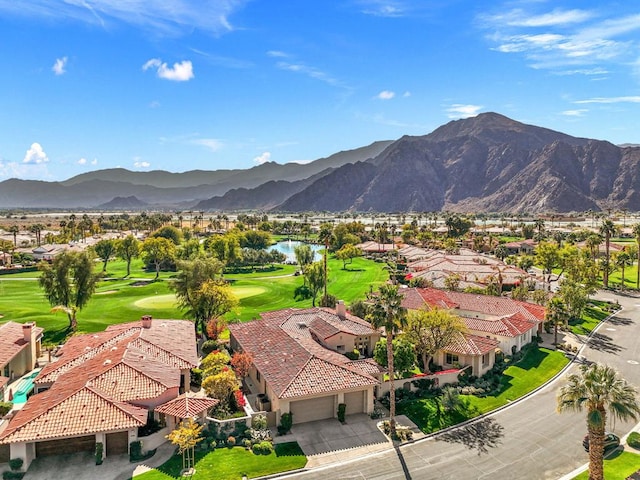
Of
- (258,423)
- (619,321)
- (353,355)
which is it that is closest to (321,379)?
(258,423)

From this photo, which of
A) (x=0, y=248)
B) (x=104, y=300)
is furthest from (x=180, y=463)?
(x=0, y=248)

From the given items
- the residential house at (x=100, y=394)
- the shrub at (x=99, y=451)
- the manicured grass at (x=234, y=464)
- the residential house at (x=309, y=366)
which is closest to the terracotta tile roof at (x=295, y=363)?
the residential house at (x=309, y=366)

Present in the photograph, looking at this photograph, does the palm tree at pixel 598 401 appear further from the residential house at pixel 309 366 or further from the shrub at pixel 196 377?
the shrub at pixel 196 377

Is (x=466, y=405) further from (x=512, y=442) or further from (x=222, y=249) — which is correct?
(x=222, y=249)

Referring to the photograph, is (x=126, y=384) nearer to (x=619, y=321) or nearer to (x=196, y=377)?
(x=196, y=377)

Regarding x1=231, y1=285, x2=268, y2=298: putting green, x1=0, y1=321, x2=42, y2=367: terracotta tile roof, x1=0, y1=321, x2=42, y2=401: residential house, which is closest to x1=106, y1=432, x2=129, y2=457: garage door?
x1=0, y1=321, x2=42, y2=367: terracotta tile roof
